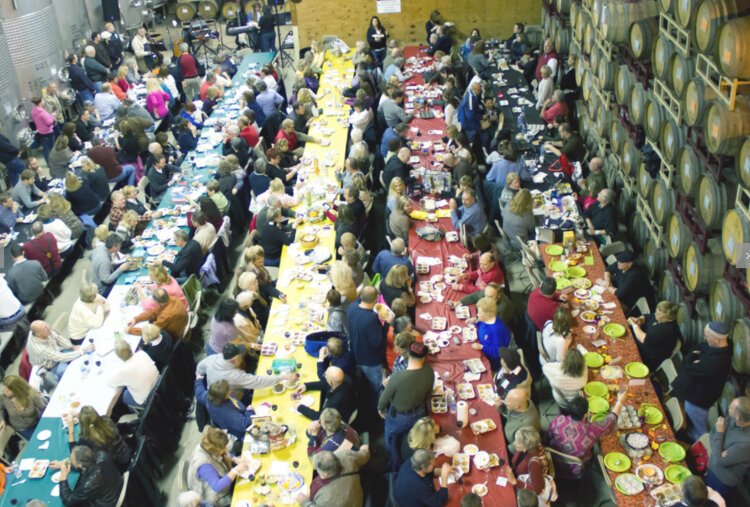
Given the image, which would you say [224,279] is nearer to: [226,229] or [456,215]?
[226,229]

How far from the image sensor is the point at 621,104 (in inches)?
472

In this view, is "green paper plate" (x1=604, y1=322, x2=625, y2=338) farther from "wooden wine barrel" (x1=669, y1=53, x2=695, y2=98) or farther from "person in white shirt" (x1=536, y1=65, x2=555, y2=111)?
"person in white shirt" (x1=536, y1=65, x2=555, y2=111)

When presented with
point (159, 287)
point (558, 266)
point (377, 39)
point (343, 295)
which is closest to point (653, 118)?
point (558, 266)

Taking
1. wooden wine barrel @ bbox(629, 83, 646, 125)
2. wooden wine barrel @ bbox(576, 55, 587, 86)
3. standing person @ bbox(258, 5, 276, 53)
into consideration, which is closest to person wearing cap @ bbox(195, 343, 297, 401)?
wooden wine barrel @ bbox(629, 83, 646, 125)

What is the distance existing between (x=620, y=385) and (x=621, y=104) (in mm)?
5845

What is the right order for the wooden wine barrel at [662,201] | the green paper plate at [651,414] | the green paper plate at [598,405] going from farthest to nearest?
the wooden wine barrel at [662,201] → the green paper plate at [598,405] → the green paper plate at [651,414]

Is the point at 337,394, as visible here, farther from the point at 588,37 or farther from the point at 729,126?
the point at 588,37

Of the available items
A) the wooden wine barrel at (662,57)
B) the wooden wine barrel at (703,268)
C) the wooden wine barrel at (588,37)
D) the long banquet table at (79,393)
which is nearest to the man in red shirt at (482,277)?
the wooden wine barrel at (703,268)

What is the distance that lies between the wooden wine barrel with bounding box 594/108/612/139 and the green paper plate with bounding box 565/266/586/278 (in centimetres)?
422

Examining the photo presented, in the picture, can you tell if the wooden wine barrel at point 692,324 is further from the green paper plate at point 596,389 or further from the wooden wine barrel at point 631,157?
the wooden wine barrel at point 631,157

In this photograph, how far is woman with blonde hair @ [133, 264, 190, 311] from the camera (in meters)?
9.50

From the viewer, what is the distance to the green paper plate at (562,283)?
9548 mm

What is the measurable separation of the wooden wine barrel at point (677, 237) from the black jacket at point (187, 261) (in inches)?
265

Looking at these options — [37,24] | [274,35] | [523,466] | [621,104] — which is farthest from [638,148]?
[37,24]
